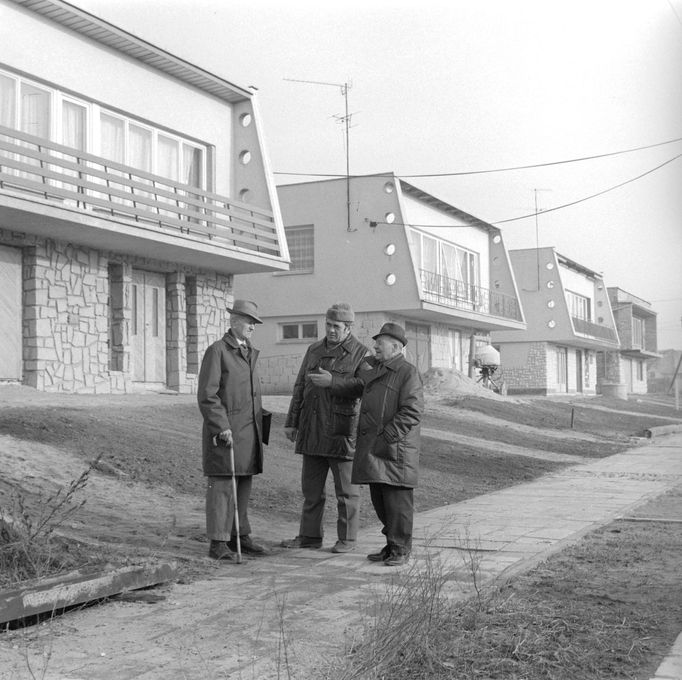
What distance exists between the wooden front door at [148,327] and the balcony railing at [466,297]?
10.6 meters

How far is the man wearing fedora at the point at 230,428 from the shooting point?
276 inches

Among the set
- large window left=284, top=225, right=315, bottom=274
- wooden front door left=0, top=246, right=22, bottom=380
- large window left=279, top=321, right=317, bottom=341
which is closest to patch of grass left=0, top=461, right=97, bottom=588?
wooden front door left=0, top=246, right=22, bottom=380

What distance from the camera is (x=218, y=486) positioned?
707cm

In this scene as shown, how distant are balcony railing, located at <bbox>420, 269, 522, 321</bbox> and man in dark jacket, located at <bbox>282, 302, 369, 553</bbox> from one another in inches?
829

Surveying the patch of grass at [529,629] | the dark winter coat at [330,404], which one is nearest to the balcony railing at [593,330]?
the dark winter coat at [330,404]

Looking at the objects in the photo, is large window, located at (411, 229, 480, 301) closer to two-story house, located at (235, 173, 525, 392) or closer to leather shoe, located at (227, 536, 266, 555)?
two-story house, located at (235, 173, 525, 392)

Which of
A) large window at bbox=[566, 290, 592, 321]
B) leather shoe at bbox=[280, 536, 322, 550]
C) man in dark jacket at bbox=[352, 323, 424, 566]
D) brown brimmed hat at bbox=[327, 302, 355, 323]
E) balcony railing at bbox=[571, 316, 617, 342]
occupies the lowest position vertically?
leather shoe at bbox=[280, 536, 322, 550]

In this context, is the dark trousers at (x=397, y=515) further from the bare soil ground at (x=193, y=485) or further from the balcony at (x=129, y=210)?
the balcony at (x=129, y=210)

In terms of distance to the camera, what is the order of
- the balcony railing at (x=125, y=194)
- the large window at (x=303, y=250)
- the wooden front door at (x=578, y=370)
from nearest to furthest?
the balcony railing at (x=125, y=194) < the large window at (x=303, y=250) < the wooden front door at (x=578, y=370)

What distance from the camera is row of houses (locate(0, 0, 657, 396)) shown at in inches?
648

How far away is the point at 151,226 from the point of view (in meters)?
17.7

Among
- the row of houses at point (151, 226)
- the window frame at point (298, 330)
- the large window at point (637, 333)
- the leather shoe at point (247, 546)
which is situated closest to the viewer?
the leather shoe at point (247, 546)

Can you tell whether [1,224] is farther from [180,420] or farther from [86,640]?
[86,640]

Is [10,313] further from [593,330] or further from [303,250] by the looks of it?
[593,330]
